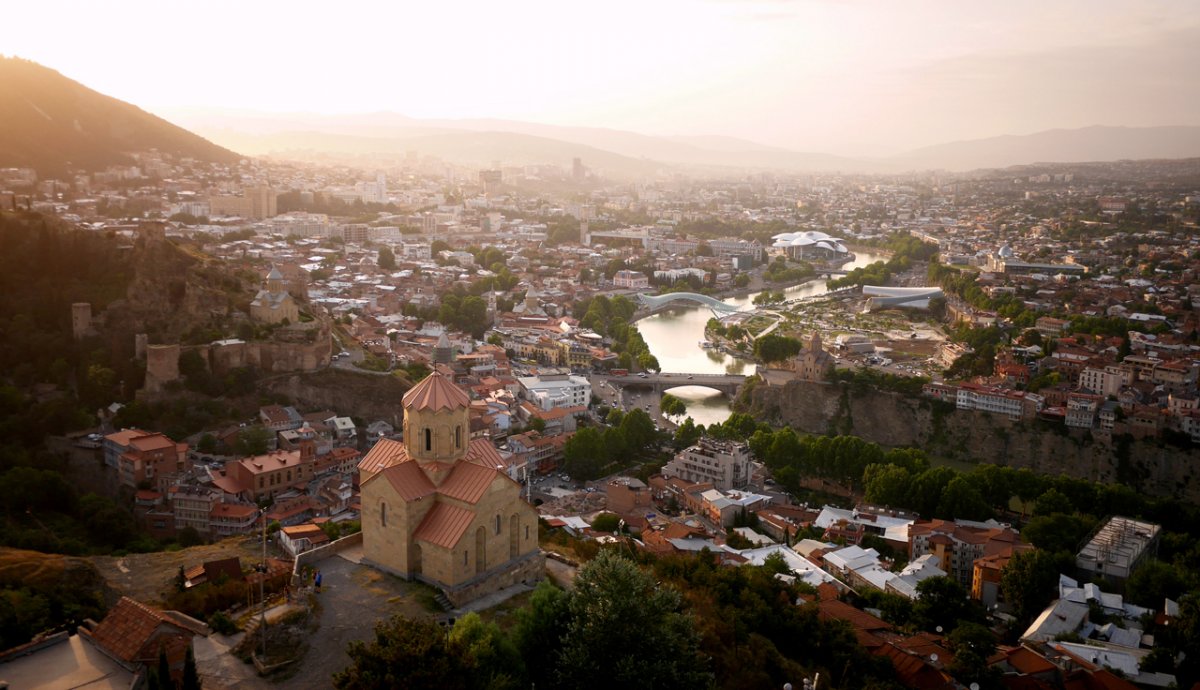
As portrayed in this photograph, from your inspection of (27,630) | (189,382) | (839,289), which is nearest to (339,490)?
(189,382)

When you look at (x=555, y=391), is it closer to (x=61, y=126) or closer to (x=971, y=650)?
(x=971, y=650)

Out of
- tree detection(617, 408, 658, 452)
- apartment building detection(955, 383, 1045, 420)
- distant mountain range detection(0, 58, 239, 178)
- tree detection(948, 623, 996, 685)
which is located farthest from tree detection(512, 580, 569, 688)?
distant mountain range detection(0, 58, 239, 178)

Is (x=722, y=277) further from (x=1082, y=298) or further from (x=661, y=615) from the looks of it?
(x=661, y=615)

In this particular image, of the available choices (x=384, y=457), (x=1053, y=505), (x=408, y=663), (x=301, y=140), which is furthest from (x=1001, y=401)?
(x=301, y=140)

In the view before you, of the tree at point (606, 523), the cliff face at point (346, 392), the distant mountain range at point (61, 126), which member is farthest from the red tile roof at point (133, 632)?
the distant mountain range at point (61, 126)

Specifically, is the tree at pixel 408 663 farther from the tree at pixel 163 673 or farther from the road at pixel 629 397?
the road at pixel 629 397

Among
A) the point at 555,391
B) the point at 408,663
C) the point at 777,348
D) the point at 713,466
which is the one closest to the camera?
the point at 408,663

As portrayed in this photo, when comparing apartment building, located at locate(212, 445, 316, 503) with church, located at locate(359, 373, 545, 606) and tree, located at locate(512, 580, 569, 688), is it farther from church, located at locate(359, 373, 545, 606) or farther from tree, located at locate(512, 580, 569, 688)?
tree, located at locate(512, 580, 569, 688)

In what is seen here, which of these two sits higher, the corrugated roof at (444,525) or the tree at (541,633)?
the corrugated roof at (444,525)
